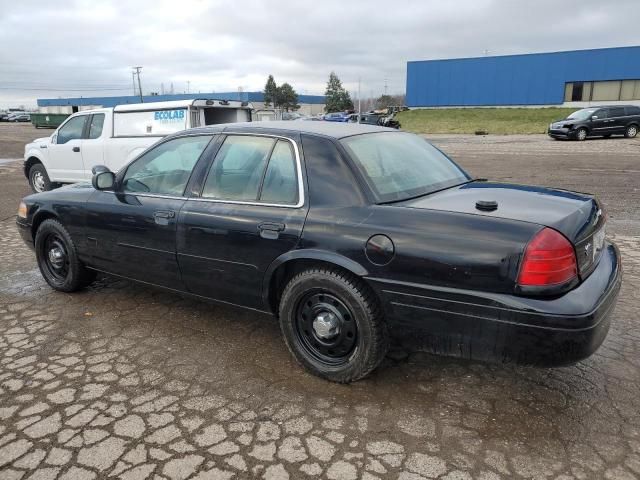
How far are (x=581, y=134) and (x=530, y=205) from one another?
77.7 ft

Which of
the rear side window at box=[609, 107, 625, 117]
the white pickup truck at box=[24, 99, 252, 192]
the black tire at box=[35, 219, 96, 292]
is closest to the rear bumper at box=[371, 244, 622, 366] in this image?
the black tire at box=[35, 219, 96, 292]

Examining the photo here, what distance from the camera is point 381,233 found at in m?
2.78

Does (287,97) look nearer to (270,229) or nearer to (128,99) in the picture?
(128,99)

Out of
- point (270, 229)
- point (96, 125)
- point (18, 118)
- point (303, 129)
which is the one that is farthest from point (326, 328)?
point (18, 118)

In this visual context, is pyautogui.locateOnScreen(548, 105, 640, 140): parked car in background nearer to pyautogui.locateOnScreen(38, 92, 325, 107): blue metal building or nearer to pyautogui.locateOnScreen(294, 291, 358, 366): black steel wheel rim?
pyautogui.locateOnScreen(294, 291, 358, 366): black steel wheel rim

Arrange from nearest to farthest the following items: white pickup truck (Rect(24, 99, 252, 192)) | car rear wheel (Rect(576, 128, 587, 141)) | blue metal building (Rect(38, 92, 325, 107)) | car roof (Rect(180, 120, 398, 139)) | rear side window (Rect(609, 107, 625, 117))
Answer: car roof (Rect(180, 120, 398, 139))
white pickup truck (Rect(24, 99, 252, 192))
rear side window (Rect(609, 107, 625, 117))
car rear wheel (Rect(576, 128, 587, 141))
blue metal building (Rect(38, 92, 325, 107))

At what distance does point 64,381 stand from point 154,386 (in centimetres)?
60

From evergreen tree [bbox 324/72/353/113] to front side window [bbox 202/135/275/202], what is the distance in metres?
90.1

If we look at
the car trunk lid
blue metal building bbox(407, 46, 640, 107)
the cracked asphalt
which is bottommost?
the cracked asphalt

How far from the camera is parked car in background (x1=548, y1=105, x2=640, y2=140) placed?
23.0 metres

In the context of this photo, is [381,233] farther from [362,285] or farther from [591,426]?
[591,426]

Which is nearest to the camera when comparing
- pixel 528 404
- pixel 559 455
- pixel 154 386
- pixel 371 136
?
pixel 559 455

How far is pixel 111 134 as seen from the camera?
9656 mm

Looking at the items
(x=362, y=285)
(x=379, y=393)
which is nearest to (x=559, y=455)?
(x=379, y=393)
